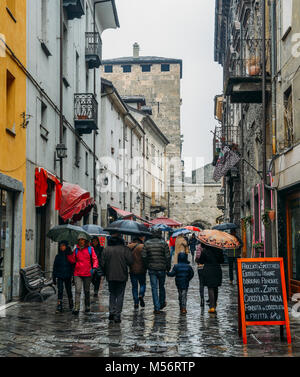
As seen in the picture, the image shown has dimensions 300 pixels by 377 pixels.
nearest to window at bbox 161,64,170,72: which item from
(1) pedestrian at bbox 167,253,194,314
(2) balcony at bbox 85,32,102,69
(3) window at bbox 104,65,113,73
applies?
(3) window at bbox 104,65,113,73

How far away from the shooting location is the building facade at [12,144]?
1323 cm

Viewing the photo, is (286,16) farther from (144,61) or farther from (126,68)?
(126,68)

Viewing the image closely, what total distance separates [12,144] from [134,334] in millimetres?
6061

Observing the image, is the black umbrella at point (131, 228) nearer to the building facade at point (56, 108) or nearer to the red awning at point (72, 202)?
the building facade at point (56, 108)

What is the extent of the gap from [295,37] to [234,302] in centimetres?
640

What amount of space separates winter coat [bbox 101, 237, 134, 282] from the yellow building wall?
10.7 feet

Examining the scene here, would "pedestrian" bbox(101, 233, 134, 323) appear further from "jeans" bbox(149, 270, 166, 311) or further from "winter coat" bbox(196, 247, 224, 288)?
"winter coat" bbox(196, 247, 224, 288)

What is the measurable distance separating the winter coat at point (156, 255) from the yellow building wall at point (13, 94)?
351 cm

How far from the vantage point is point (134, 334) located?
964 cm

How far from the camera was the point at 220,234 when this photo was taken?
39.9 feet

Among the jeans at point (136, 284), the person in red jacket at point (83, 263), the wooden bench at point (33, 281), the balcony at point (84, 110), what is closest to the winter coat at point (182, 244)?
the jeans at point (136, 284)

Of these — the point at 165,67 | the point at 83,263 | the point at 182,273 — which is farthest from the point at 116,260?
the point at 165,67
